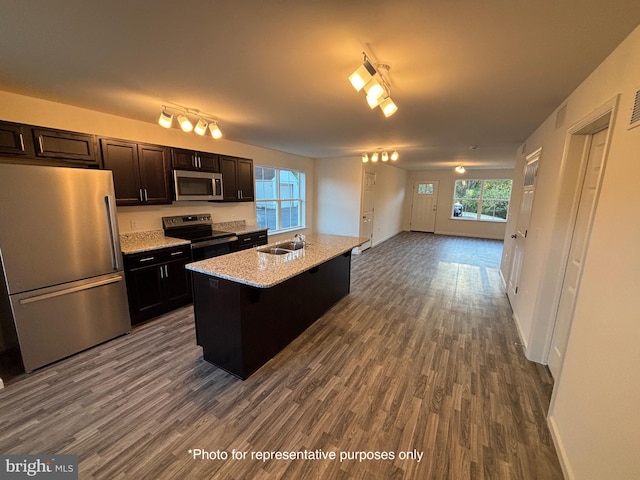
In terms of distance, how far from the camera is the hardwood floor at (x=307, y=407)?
1498 mm

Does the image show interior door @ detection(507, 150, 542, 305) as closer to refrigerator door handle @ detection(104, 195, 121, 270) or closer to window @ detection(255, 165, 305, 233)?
window @ detection(255, 165, 305, 233)

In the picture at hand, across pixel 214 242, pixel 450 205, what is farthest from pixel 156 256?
pixel 450 205

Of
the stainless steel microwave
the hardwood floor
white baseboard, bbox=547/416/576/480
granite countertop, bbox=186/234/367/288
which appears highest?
the stainless steel microwave

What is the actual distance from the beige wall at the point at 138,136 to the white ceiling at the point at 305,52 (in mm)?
168

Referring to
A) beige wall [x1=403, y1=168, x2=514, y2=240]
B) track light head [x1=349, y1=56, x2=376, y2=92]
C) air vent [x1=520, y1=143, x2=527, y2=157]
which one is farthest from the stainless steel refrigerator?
beige wall [x1=403, y1=168, x2=514, y2=240]

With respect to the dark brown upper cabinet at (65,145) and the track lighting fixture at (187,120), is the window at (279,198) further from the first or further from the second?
the dark brown upper cabinet at (65,145)

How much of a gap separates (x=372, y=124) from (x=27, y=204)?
3500mm

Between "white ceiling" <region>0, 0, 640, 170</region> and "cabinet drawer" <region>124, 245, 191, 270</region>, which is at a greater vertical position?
"white ceiling" <region>0, 0, 640, 170</region>

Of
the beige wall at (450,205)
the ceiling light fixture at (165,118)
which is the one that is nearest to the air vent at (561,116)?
the ceiling light fixture at (165,118)

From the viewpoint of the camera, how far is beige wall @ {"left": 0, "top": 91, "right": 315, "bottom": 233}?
243cm

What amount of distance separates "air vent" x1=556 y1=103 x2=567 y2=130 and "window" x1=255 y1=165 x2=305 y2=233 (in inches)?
178

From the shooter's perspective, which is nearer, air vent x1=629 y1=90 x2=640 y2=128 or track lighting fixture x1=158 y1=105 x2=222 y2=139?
air vent x1=629 y1=90 x2=640 y2=128

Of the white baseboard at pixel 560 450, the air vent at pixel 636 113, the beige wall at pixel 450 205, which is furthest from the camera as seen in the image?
the beige wall at pixel 450 205

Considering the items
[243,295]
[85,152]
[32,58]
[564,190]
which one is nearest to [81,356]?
[243,295]
